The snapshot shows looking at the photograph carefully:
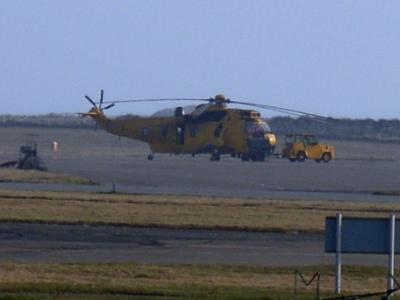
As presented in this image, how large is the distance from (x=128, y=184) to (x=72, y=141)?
69.1 meters

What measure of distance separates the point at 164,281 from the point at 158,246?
23.1ft

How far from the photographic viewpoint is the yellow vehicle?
82.8 m

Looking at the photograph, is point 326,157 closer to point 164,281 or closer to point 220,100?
point 220,100

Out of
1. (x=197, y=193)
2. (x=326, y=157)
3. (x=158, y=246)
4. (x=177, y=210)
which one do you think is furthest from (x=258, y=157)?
(x=158, y=246)

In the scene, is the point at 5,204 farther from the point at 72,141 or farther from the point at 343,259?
the point at 72,141

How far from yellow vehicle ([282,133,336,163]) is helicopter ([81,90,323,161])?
210 cm

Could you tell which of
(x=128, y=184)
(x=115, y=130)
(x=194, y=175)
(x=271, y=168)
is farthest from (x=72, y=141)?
(x=128, y=184)

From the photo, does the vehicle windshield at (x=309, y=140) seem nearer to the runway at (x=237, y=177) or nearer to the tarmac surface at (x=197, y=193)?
the tarmac surface at (x=197, y=193)

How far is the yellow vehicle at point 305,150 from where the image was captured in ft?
272

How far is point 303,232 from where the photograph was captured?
3127cm

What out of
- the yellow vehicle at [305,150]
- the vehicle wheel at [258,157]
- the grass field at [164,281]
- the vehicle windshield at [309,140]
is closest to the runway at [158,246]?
the grass field at [164,281]

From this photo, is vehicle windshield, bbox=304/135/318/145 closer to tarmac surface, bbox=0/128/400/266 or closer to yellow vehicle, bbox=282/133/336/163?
yellow vehicle, bbox=282/133/336/163

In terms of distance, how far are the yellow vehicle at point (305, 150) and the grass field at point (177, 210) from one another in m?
40.6

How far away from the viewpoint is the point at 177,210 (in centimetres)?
3606
